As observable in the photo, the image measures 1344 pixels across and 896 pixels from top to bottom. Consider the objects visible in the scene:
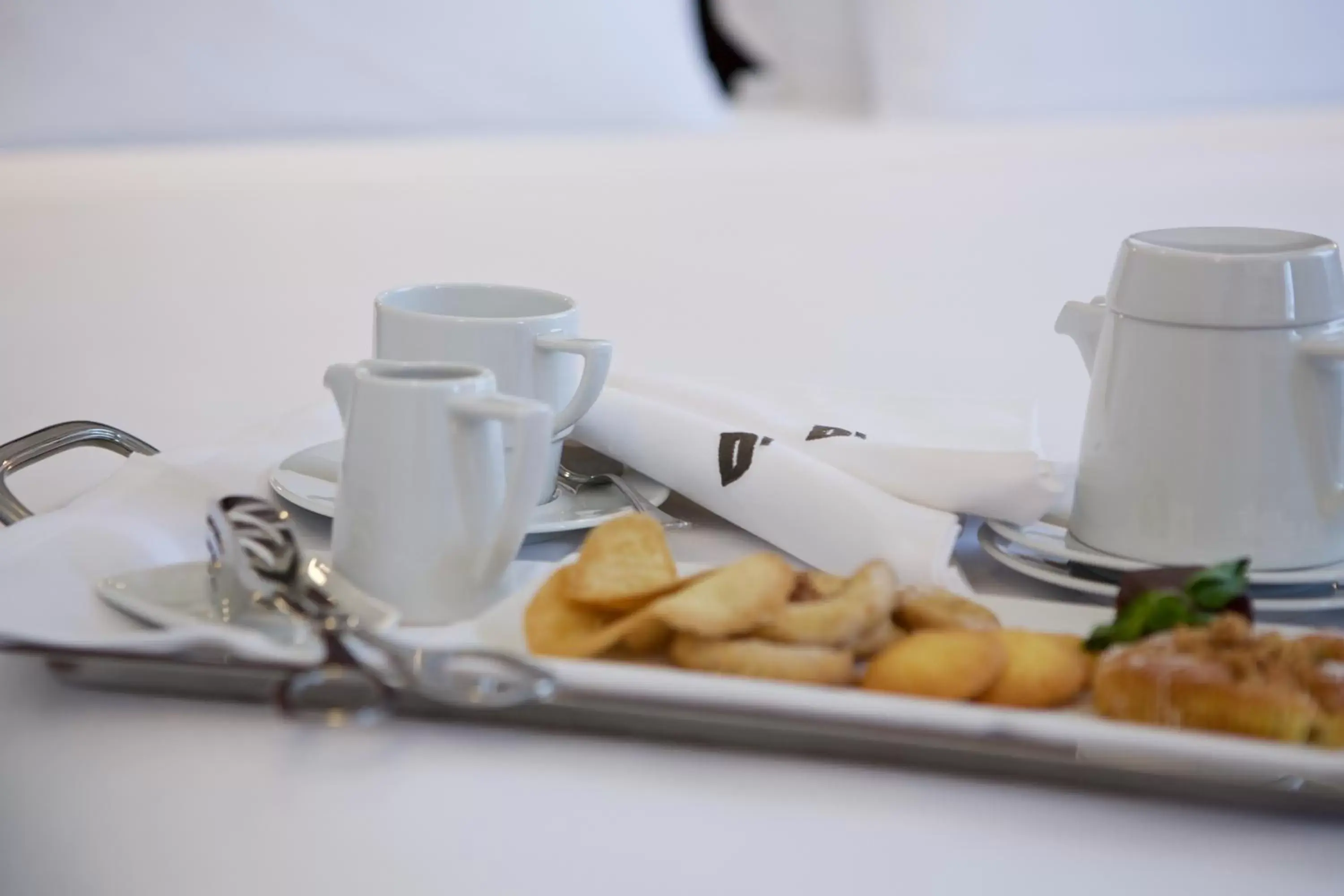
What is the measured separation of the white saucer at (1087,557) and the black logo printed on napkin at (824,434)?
0.10 meters

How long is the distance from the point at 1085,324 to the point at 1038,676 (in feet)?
0.80

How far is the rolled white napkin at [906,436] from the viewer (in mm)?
593

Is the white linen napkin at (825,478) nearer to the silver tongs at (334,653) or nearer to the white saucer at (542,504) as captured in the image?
the white saucer at (542,504)

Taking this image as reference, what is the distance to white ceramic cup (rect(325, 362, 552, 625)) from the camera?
1.62 ft

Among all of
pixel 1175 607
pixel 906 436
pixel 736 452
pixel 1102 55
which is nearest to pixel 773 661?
pixel 1175 607

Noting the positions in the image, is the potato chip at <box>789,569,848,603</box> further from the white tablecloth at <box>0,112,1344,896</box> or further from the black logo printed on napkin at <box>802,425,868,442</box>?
the black logo printed on napkin at <box>802,425,868,442</box>

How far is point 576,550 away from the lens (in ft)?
1.98

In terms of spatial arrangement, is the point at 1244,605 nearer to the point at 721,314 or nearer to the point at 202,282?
the point at 721,314

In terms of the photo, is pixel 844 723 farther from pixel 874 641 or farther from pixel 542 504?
pixel 542 504

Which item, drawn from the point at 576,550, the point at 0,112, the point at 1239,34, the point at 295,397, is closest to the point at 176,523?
the point at 576,550

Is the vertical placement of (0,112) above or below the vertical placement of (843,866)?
above

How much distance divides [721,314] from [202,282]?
17.8 inches

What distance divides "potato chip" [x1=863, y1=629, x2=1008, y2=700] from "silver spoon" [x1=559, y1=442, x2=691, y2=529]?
0.77 feet

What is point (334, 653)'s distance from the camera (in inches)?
16.2
